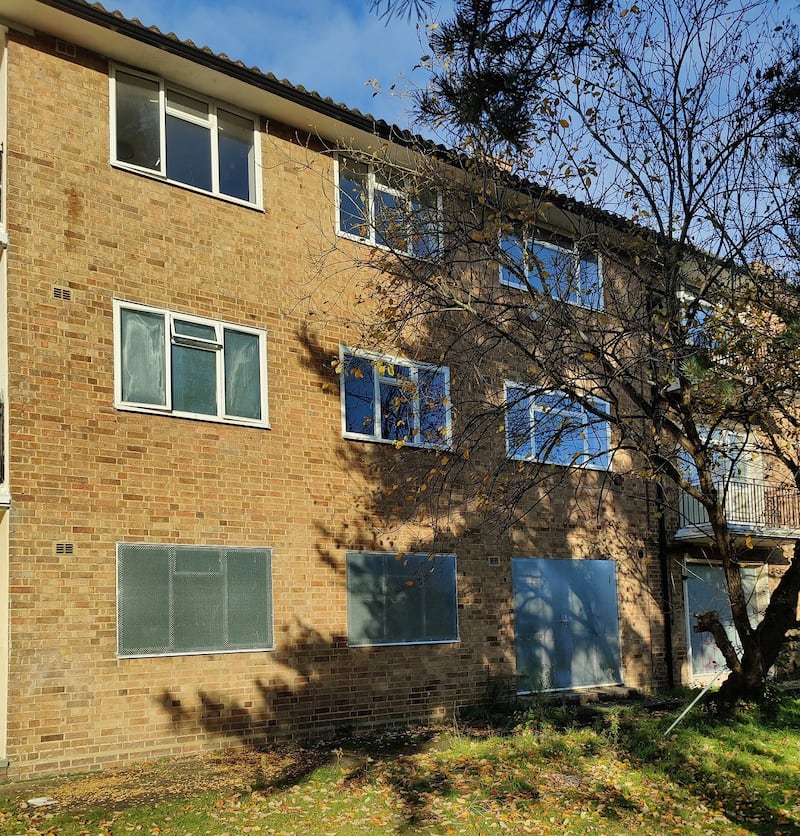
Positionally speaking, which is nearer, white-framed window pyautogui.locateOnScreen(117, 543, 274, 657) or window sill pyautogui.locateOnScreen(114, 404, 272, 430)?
white-framed window pyautogui.locateOnScreen(117, 543, 274, 657)

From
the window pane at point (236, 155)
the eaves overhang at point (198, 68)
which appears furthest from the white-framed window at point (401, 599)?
the eaves overhang at point (198, 68)

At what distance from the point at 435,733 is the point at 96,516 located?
17.6 feet

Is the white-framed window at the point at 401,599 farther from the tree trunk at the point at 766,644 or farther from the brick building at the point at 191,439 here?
the tree trunk at the point at 766,644

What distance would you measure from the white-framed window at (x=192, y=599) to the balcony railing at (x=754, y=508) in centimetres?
919

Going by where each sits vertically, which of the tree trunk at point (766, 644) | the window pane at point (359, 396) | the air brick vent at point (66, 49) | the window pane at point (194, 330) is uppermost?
the air brick vent at point (66, 49)

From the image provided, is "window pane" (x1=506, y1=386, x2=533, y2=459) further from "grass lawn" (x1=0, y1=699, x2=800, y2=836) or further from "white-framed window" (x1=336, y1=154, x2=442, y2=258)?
"grass lawn" (x1=0, y1=699, x2=800, y2=836)

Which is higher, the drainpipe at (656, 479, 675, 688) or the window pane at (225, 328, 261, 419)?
the window pane at (225, 328, 261, 419)

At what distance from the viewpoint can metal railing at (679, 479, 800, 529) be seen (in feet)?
64.3

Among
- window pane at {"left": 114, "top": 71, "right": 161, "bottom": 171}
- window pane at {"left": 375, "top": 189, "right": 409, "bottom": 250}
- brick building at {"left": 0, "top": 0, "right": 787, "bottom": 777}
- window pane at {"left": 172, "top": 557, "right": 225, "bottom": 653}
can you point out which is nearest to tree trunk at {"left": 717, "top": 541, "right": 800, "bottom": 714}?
brick building at {"left": 0, "top": 0, "right": 787, "bottom": 777}

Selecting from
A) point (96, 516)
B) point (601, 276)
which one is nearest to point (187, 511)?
point (96, 516)

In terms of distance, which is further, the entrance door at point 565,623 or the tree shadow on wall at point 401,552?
the entrance door at point 565,623

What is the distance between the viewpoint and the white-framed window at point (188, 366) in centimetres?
1228

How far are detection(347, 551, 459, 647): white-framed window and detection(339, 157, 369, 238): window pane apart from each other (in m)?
4.86

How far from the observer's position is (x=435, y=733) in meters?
13.5
